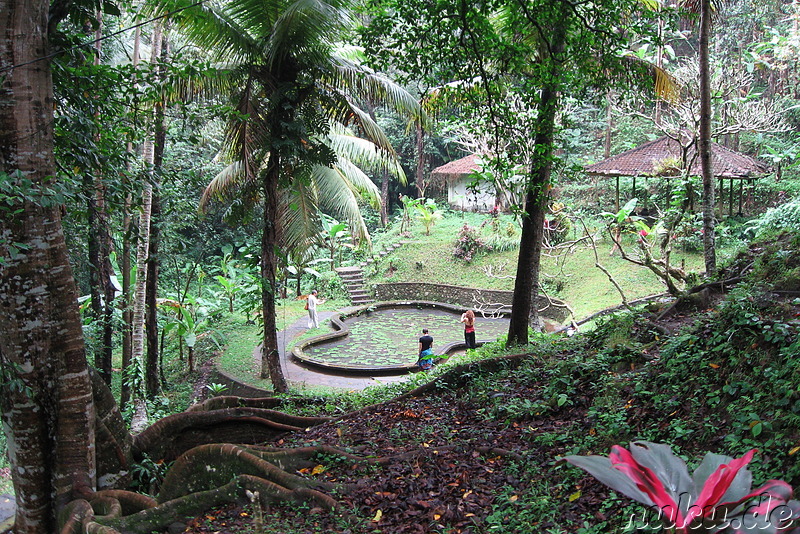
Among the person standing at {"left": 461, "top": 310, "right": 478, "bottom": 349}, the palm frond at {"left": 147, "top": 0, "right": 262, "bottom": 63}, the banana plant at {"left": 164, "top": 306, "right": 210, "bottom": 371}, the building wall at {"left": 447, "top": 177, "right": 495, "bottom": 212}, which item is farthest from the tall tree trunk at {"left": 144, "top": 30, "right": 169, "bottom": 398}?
the building wall at {"left": 447, "top": 177, "right": 495, "bottom": 212}

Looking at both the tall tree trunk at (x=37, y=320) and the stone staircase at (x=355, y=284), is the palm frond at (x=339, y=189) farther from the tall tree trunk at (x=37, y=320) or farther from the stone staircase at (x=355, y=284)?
the tall tree trunk at (x=37, y=320)

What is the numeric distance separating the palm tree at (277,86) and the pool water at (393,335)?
4.56 metres

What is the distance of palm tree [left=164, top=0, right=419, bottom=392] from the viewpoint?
8656 millimetres

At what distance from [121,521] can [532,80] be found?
5138mm

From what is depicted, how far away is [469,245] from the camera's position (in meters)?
22.0

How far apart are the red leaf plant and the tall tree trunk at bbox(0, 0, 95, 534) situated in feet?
12.6

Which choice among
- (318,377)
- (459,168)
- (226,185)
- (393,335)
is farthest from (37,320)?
(459,168)

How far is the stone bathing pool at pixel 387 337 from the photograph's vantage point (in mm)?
14055

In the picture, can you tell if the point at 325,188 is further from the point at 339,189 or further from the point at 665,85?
the point at 665,85

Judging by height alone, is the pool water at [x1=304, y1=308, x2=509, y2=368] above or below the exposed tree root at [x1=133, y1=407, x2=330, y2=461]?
below

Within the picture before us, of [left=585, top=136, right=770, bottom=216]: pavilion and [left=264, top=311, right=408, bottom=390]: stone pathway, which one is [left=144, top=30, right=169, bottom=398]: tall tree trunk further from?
[left=585, top=136, right=770, bottom=216]: pavilion

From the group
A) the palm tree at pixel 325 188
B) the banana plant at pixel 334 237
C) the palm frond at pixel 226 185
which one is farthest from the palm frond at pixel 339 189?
the banana plant at pixel 334 237

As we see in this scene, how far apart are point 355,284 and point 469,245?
4.65m

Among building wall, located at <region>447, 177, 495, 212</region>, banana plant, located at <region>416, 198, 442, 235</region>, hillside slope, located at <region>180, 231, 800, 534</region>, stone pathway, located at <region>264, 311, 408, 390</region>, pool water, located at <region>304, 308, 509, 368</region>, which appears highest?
building wall, located at <region>447, 177, 495, 212</region>
